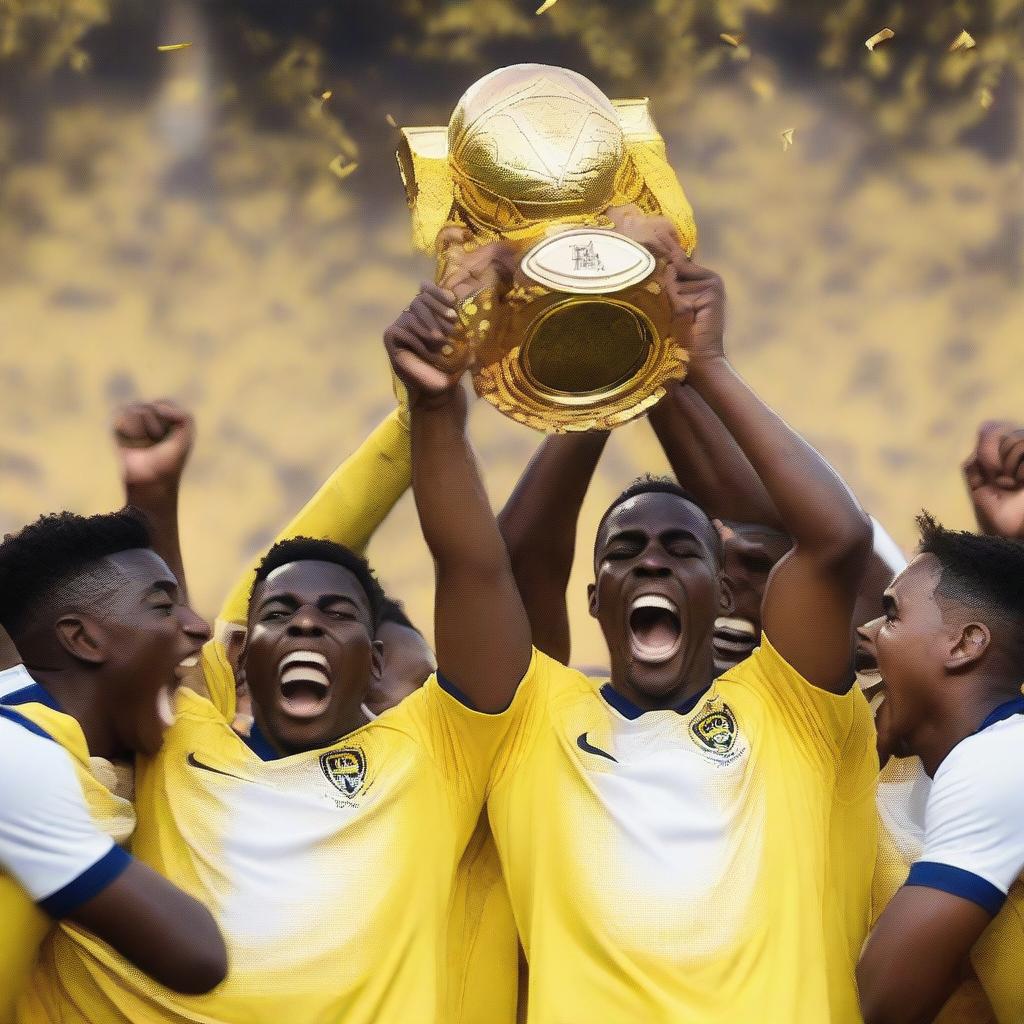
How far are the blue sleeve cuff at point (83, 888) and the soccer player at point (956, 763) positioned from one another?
1.12 metres

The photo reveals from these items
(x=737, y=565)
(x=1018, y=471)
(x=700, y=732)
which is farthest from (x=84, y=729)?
(x=1018, y=471)

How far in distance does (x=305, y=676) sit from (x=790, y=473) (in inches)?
34.2

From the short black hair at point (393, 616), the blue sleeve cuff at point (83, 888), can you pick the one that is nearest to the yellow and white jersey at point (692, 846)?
the blue sleeve cuff at point (83, 888)

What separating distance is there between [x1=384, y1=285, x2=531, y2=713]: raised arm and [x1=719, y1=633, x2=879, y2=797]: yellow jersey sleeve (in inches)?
16.0

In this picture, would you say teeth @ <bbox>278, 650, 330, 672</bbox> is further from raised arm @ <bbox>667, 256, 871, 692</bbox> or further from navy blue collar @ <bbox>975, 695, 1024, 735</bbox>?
navy blue collar @ <bbox>975, 695, 1024, 735</bbox>

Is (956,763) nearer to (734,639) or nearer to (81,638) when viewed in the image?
(734,639)

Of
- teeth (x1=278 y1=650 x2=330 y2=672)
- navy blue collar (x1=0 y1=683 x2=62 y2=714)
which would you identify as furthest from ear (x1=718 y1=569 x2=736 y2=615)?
navy blue collar (x1=0 y1=683 x2=62 y2=714)

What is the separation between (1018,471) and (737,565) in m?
Result: 0.56

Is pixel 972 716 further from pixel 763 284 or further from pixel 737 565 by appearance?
pixel 763 284

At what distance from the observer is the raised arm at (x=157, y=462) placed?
3.29 metres

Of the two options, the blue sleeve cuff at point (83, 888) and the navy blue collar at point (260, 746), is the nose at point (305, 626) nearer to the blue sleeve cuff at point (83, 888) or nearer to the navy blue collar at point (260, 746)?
the navy blue collar at point (260, 746)

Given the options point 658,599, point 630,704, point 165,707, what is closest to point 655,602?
point 658,599

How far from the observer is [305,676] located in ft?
9.78

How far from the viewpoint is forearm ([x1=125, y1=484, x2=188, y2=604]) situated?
3285 mm
